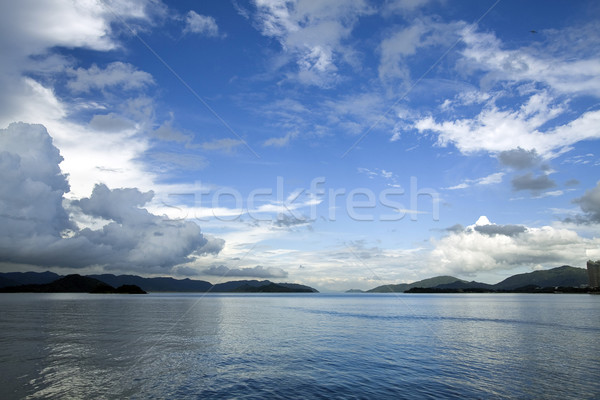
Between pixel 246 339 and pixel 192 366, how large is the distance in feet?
63.2

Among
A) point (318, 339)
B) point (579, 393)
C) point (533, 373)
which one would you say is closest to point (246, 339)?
point (318, 339)

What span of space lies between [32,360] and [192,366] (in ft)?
58.6


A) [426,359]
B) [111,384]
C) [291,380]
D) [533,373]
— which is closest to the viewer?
[111,384]

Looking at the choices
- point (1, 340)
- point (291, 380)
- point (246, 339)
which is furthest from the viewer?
point (246, 339)

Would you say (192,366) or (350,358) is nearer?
(192,366)

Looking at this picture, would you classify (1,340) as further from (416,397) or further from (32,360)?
(416,397)

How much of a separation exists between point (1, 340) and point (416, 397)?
5664 cm

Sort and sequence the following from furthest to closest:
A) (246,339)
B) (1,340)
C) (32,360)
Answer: (246,339), (1,340), (32,360)

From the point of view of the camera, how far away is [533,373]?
111ft

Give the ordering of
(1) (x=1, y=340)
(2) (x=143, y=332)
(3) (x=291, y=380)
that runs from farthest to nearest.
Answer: (2) (x=143, y=332)
(1) (x=1, y=340)
(3) (x=291, y=380)

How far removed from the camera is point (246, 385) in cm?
2916

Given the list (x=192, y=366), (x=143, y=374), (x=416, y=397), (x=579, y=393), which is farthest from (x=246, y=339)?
(x=579, y=393)

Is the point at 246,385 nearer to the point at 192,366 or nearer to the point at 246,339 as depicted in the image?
the point at 192,366

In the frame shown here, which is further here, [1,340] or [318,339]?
[318,339]
